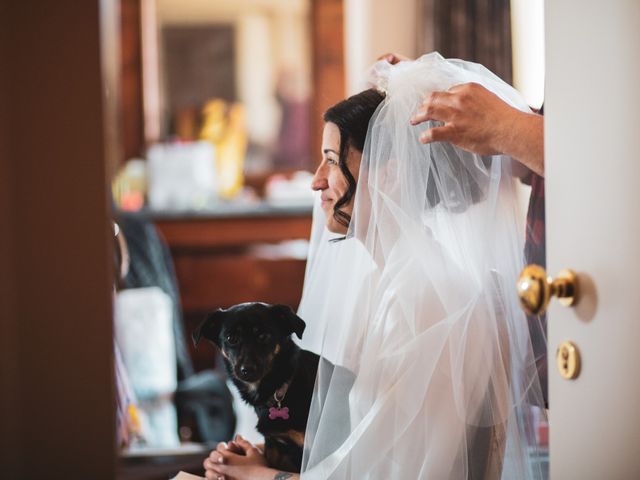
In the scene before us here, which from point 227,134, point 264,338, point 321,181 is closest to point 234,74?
point 227,134

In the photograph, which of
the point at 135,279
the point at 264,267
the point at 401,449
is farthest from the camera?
the point at 264,267

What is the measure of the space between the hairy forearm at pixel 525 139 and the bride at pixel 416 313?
9 centimetres

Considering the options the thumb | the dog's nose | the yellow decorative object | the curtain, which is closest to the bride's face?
the dog's nose

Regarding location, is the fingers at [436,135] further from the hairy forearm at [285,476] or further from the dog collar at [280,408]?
the hairy forearm at [285,476]

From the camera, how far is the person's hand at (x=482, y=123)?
44.7 inches

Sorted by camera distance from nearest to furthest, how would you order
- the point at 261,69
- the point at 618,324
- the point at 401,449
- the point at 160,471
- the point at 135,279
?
the point at 618,324 → the point at 401,449 → the point at 160,471 → the point at 135,279 → the point at 261,69

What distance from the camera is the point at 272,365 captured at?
1244 mm

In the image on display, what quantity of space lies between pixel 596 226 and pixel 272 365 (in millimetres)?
563

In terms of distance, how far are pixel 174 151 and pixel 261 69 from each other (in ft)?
2.42

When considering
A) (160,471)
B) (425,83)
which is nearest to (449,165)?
(425,83)

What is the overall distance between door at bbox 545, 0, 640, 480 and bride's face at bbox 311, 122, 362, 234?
0.36 metres

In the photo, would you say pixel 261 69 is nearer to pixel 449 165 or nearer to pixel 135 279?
pixel 135 279

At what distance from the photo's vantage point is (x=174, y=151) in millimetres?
4402

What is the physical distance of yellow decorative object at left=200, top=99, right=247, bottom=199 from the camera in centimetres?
452
